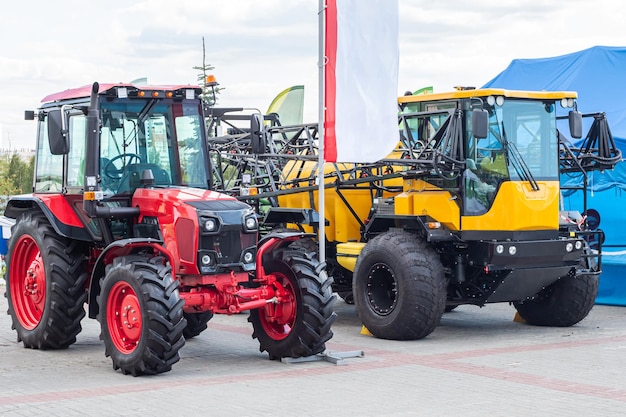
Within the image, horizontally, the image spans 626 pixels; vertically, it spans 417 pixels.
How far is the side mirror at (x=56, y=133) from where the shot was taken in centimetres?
1052

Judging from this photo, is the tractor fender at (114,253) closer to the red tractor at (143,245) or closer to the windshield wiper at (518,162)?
the red tractor at (143,245)

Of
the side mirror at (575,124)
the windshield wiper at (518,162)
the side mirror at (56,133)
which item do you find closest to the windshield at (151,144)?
the side mirror at (56,133)

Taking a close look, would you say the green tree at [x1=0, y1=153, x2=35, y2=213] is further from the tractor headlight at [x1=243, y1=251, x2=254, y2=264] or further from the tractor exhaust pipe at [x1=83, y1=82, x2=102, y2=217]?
the tractor headlight at [x1=243, y1=251, x2=254, y2=264]

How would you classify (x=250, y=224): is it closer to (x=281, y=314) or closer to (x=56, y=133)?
(x=281, y=314)

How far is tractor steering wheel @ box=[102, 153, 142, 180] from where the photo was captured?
1125 centimetres

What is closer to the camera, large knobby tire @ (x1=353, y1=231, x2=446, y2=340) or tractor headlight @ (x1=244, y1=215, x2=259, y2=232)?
tractor headlight @ (x1=244, y1=215, x2=259, y2=232)

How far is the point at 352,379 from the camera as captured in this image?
10039 millimetres

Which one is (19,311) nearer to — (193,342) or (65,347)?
(65,347)

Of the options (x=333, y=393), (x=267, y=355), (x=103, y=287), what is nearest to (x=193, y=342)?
(x=267, y=355)

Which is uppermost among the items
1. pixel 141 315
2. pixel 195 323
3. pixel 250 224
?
pixel 250 224

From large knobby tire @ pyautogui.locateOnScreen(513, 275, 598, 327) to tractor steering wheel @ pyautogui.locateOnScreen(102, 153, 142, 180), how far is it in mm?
5939

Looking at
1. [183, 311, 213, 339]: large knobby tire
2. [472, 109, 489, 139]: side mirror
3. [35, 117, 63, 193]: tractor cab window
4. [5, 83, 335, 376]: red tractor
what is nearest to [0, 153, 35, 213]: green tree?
[35, 117, 63, 193]: tractor cab window

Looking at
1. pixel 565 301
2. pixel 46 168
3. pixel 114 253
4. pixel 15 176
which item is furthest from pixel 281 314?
pixel 15 176

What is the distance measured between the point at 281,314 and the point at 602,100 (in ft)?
33.3
